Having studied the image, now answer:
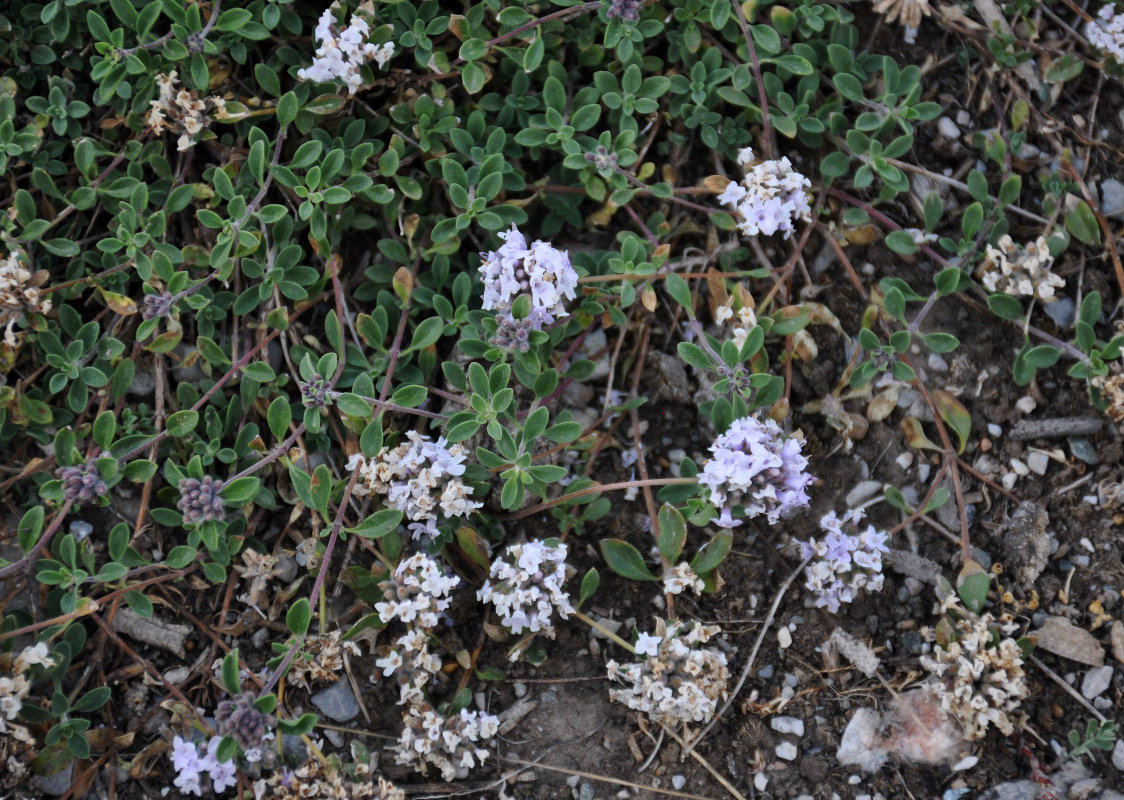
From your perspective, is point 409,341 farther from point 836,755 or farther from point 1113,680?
point 1113,680

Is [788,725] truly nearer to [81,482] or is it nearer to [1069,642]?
[1069,642]

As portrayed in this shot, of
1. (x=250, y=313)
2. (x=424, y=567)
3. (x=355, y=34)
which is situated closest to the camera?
(x=424, y=567)

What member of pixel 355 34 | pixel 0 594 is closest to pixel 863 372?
pixel 355 34

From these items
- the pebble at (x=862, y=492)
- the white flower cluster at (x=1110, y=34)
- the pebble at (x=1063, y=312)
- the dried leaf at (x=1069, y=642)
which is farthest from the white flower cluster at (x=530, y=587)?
the white flower cluster at (x=1110, y=34)

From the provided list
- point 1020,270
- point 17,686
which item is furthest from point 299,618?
point 1020,270

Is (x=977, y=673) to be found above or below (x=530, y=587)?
above

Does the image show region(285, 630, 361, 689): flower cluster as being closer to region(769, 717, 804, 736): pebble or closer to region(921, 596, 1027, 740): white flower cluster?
region(769, 717, 804, 736): pebble
